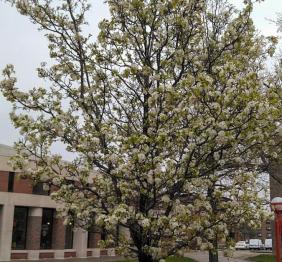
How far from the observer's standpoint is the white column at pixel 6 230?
37969 millimetres

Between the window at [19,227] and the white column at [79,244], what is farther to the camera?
the white column at [79,244]

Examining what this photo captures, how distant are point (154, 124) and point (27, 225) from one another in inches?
1351

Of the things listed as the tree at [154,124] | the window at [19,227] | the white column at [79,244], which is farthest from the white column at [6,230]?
the tree at [154,124]

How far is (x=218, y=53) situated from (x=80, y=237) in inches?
1490

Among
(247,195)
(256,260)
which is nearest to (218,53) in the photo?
(247,195)

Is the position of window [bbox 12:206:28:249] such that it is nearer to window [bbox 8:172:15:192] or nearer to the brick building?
the brick building

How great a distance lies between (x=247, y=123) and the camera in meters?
8.21

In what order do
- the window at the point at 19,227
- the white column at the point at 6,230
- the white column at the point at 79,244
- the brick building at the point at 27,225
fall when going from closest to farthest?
the white column at the point at 6,230
the brick building at the point at 27,225
the window at the point at 19,227
the white column at the point at 79,244

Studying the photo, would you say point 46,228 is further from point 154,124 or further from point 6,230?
point 154,124

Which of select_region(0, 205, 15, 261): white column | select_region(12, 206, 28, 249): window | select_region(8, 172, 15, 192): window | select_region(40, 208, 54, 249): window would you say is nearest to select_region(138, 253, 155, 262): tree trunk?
select_region(0, 205, 15, 261): white column

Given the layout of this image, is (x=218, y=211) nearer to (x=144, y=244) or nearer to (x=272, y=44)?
(x=144, y=244)

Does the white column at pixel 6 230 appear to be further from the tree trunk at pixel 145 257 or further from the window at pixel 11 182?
the tree trunk at pixel 145 257

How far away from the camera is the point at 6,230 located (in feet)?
126

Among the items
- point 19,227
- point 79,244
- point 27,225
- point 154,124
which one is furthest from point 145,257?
point 79,244
